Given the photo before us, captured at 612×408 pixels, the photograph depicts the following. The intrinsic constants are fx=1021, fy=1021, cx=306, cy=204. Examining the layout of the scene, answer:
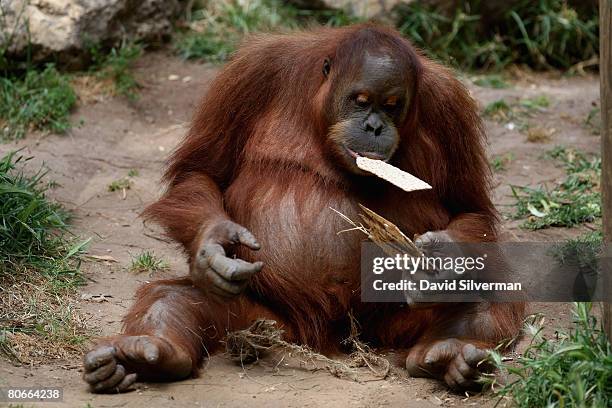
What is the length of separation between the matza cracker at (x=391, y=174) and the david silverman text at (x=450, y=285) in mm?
446

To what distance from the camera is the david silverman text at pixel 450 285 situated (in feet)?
15.7

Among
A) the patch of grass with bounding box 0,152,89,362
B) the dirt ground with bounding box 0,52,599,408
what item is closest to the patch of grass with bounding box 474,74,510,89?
the dirt ground with bounding box 0,52,599,408

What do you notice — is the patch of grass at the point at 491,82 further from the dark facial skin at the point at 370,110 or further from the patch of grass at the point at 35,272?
the dark facial skin at the point at 370,110

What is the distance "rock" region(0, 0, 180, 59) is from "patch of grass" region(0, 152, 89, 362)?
2.10m

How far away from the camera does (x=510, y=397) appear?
4270 millimetres

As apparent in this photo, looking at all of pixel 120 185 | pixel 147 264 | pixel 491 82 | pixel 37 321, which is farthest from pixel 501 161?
pixel 37 321

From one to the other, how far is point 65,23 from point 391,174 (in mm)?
4544

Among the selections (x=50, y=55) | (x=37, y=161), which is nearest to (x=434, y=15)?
(x=50, y=55)

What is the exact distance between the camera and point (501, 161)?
26.1ft

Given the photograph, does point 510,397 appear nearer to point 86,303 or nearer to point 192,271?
Result: point 192,271

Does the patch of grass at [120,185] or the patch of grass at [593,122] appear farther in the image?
the patch of grass at [593,122]

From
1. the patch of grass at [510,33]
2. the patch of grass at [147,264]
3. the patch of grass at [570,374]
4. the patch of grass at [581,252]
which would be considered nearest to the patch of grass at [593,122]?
the patch of grass at [510,33]

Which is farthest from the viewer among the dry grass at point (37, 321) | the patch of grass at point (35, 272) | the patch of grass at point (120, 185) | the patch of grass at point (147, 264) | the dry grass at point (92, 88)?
the dry grass at point (92, 88)

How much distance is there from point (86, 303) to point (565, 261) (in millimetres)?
2857
